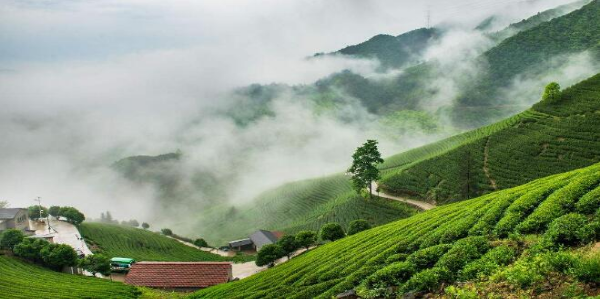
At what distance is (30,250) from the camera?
3675 centimetres

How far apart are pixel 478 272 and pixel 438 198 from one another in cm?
3587

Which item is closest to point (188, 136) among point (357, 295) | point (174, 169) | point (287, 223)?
point (174, 169)

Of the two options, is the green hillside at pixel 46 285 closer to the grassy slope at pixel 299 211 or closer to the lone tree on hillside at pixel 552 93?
the grassy slope at pixel 299 211

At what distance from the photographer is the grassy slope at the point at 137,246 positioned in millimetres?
50031

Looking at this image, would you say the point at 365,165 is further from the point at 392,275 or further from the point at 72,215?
the point at 392,275

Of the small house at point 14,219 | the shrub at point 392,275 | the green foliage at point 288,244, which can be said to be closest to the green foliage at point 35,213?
Result: the small house at point 14,219

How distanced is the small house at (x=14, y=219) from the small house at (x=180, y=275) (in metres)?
24.4

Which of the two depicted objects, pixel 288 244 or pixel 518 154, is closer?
pixel 288 244

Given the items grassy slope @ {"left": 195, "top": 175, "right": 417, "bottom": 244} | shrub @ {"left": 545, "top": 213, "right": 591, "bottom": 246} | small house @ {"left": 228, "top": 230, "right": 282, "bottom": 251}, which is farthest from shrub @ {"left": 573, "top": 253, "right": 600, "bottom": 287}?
small house @ {"left": 228, "top": 230, "right": 282, "bottom": 251}

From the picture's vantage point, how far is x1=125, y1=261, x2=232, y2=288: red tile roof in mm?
33562

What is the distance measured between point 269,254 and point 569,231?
27553mm

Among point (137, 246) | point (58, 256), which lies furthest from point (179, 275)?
point (137, 246)

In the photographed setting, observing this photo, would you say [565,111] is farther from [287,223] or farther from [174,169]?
[174,169]

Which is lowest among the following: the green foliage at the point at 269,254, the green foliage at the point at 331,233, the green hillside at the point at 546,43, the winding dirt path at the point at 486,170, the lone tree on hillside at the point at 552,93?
the green foliage at the point at 269,254
